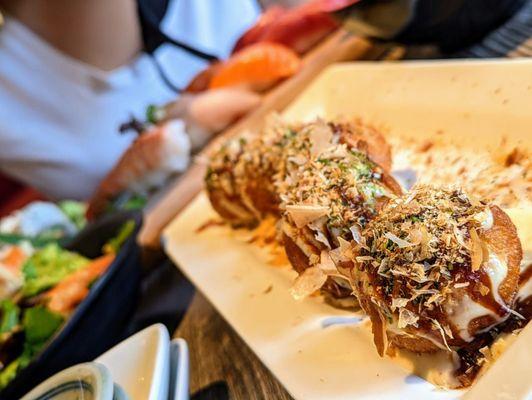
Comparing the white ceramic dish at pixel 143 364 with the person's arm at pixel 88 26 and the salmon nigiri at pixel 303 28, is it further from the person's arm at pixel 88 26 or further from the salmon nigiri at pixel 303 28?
the person's arm at pixel 88 26

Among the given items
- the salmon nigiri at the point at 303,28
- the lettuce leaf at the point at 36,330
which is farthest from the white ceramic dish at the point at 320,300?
the salmon nigiri at the point at 303,28

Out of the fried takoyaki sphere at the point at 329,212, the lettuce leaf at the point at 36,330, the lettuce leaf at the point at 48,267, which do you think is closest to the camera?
the fried takoyaki sphere at the point at 329,212

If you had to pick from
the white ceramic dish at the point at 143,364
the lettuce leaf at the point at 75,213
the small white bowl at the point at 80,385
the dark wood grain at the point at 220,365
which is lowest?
the lettuce leaf at the point at 75,213

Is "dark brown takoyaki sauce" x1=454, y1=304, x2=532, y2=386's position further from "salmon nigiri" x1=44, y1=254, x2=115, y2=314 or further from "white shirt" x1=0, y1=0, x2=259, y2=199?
"white shirt" x1=0, y1=0, x2=259, y2=199

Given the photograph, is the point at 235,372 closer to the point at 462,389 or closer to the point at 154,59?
the point at 462,389

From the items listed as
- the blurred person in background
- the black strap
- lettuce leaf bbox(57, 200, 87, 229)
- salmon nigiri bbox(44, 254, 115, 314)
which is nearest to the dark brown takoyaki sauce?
salmon nigiri bbox(44, 254, 115, 314)
